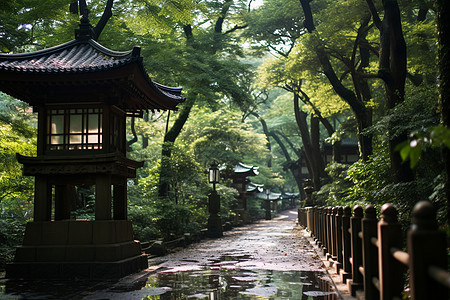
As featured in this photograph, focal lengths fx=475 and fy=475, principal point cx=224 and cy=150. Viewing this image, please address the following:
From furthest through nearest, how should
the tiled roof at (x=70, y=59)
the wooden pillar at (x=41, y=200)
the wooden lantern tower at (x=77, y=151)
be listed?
1. the wooden pillar at (x=41, y=200)
2. the wooden lantern tower at (x=77, y=151)
3. the tiled roof at (x=70, y=59)

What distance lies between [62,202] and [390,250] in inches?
414

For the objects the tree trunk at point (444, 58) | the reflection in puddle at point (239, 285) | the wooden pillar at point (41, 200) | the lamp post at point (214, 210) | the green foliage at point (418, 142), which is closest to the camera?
the green foliage at point (418, 142)

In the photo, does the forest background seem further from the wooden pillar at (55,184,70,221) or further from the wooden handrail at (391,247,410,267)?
the wooden pillar at (55,184,70,221)

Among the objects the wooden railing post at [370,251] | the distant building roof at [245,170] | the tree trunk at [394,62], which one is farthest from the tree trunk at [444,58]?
the distant building roof at [245,170]

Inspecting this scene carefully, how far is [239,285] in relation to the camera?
9383 millimetres

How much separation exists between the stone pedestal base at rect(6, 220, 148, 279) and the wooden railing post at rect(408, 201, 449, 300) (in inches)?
346

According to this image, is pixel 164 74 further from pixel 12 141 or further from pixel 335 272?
pixel 335 272

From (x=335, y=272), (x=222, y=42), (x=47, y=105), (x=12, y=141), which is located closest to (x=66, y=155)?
(x=47, y=105)

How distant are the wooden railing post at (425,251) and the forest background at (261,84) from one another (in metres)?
0.50

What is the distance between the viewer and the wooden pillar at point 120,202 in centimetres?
1329

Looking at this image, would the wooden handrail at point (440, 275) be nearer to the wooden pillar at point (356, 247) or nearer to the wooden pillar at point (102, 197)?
the wooden pillar at point (356, 247)

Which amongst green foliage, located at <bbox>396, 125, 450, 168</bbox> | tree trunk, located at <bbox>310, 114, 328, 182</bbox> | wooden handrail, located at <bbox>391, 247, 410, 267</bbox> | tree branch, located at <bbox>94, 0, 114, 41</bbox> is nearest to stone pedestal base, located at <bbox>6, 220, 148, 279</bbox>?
wooden handrail, located at <bbox>391, 247, 410, 267</bbox>

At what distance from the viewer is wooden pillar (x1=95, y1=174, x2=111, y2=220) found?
1162 centimetres

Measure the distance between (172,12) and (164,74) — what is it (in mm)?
2968
